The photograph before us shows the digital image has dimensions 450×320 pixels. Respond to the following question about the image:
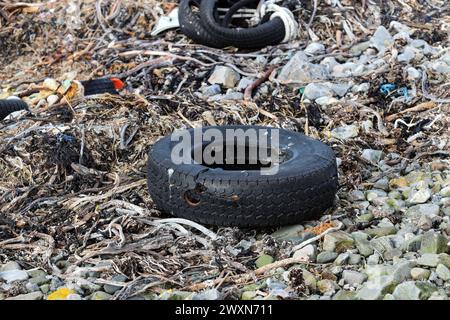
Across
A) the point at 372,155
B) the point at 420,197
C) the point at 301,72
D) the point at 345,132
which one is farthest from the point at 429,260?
the point at 301,72

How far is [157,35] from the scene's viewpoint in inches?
342

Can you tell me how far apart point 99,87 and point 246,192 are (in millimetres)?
3321

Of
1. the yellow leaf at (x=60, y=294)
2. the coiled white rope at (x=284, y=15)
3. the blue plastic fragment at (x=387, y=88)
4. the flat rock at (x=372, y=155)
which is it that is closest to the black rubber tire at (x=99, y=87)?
the coiled white rope at (x=284, y=15)

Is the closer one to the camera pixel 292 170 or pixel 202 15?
pixel 292 170

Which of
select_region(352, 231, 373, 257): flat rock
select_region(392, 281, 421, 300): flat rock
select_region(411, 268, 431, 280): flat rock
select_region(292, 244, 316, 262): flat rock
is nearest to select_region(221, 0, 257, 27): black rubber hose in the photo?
select_region(352, 231, 373, 257): flat rock

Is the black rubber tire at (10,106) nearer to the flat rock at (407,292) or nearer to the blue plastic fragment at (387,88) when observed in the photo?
the blue plastic fragment at (387,88)

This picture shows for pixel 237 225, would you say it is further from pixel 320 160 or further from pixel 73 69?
pixel 73 69

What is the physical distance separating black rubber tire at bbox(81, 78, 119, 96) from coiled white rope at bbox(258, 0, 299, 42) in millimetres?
2131

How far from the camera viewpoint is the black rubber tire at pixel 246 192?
4285mm

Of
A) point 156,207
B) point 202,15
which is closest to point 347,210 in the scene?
point 156,207

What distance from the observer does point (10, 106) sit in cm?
670

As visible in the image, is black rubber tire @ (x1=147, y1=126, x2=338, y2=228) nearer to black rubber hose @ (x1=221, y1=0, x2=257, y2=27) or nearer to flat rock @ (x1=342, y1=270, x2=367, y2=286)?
flat rock @ (x1=342, y1=270, x2=367, y2=286)

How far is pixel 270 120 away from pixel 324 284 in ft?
8.88

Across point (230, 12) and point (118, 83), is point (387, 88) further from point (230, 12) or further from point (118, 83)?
point (118, 83)
